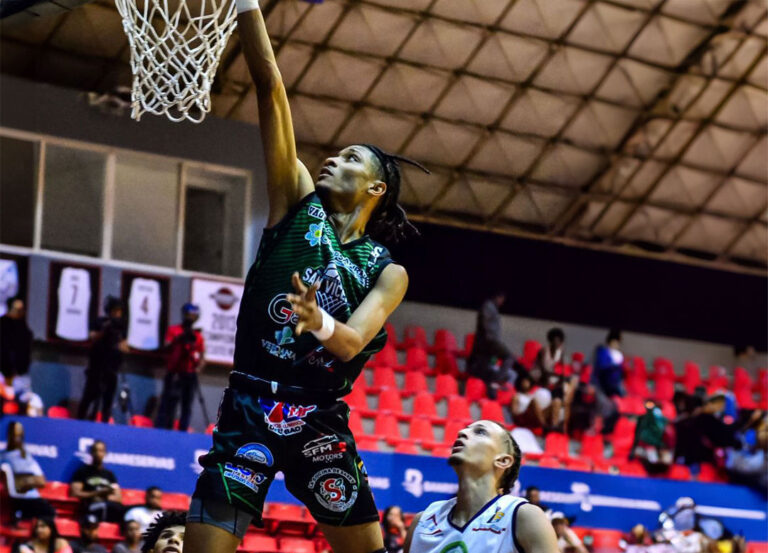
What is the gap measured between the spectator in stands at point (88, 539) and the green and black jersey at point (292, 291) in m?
6.97

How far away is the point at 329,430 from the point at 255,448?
0.85ft

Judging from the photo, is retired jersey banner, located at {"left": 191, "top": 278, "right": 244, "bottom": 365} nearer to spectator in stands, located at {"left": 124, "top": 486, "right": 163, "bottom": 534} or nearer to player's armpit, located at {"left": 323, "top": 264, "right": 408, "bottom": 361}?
spectator in stands, located at {"left": 124, "top": 486, "right": 163, "bottom": 534}

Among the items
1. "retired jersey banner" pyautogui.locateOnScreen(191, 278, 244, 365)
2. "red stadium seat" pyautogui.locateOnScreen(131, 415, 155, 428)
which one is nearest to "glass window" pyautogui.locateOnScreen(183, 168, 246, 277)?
"retired jersey banner" pyautogui.locateOnScreen(191, 278, 244, 365)

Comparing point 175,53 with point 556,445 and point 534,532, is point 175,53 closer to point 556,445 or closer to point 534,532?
point 534,532

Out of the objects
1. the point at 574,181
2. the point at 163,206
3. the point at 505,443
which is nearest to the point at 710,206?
the point at 574,181

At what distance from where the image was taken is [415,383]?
695 inches

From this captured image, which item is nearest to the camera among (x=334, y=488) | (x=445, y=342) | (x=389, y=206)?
(x=334, y=488)

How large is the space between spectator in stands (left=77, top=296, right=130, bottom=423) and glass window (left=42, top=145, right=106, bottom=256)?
2.52m

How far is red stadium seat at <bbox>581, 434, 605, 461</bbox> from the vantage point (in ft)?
57.8

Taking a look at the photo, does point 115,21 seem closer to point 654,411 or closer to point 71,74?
point 71,74

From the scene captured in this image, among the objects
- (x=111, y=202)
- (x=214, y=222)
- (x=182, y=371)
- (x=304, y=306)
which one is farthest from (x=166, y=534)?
(x=214, y=222)

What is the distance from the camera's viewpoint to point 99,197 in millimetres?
17094

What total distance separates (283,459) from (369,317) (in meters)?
0.54

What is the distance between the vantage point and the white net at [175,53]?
599 centimetres
